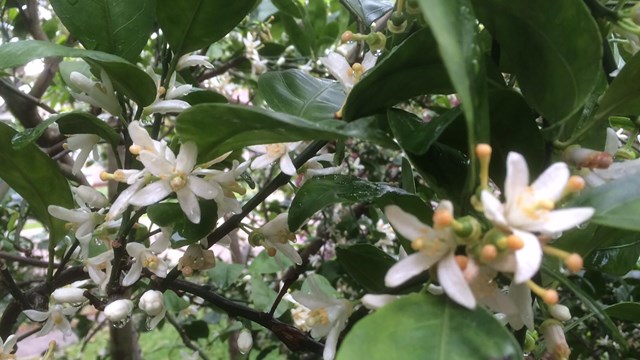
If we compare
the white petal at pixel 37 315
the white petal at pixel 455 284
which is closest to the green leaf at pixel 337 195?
the white petal at pixel 455 284

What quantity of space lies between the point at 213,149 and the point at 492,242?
0.25 meters

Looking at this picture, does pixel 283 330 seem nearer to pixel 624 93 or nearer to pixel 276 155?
pixel 276 155

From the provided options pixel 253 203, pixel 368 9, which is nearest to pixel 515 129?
pixel 253 203

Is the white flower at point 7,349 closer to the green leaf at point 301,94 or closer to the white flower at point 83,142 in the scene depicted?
the white flower at point 83,142

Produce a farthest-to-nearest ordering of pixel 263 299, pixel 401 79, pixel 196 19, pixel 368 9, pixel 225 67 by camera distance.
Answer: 1. pixel 225 67
2. pixel 263 299
3. pixel 368 9
4. pixel 196 19
5. pixel 401 79

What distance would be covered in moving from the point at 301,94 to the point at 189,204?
0.17 m

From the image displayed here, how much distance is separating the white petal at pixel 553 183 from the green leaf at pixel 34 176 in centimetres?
→ 53

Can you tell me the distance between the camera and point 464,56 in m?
0.35

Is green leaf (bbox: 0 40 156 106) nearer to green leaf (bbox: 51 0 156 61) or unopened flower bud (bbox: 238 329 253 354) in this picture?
green leaf (bbox: 51 0 156 61)

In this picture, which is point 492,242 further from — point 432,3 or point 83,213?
point 83,213

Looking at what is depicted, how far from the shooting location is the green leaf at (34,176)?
2.07 feet

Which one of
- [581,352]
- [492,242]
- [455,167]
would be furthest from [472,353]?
[581,352]

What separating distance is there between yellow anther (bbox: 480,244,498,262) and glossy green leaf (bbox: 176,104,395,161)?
123mm

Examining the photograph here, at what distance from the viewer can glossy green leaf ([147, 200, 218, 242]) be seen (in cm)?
57
